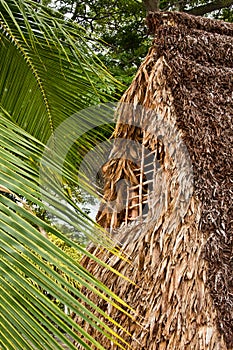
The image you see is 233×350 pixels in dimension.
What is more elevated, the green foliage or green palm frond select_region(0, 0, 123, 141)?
the green foliage

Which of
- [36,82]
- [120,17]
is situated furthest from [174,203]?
[120,17]

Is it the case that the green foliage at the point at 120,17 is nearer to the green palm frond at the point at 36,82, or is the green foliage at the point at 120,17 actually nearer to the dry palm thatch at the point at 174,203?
the dry palm thatch at the point at 174,203

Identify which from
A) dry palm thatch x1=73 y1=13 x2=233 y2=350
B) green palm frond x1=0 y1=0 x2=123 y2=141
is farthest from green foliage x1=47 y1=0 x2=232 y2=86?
green palm frond x1=0 y1=0 x2=123 y2=141

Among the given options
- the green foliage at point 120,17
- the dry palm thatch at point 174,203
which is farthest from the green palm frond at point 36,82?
the green foliage at point 120,17

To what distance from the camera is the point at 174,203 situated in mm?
1460

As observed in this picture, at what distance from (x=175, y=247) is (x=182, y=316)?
0.18 metres

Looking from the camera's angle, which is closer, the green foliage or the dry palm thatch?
the dry palm thatch

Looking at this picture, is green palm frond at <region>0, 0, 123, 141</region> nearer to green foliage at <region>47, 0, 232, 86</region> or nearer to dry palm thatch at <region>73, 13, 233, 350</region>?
dry palm thatch at <region>73, 13, 233, 350</region>

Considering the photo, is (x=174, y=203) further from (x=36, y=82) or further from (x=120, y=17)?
(x=120, y=17)

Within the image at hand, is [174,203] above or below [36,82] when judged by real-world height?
below

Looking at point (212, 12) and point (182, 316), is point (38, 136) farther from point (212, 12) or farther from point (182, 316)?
point (212, 12)

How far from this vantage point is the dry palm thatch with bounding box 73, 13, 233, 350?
4.57 feet

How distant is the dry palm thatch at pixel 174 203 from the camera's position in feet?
4.57

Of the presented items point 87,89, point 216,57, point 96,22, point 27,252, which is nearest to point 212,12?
point 96,22
